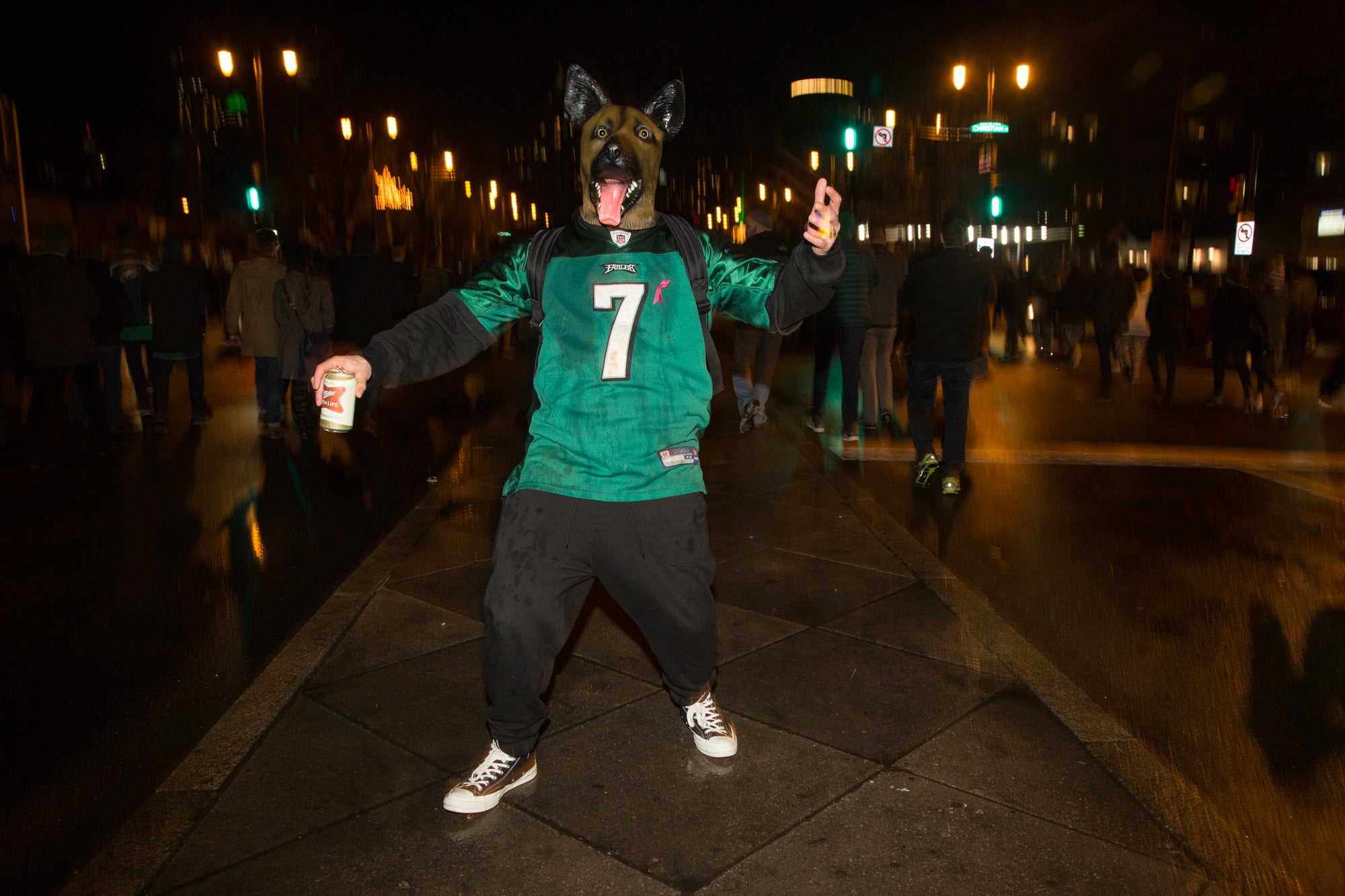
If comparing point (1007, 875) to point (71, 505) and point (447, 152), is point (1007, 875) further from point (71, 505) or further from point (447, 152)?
point (447, 152)

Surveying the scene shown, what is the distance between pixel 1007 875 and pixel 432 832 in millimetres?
1696

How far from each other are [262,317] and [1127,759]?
30.3 ft

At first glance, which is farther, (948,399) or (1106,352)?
(1106,352)

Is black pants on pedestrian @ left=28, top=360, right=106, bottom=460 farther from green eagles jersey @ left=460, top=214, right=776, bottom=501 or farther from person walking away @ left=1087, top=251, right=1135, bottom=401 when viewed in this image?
person walking away @ left=1087, top=251, right=1135, bottom=401

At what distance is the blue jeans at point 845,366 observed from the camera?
945 centimetres

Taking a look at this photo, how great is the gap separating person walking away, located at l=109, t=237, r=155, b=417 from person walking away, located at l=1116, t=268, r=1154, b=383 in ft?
40.3

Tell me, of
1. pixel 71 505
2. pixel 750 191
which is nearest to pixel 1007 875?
pixel 71 505

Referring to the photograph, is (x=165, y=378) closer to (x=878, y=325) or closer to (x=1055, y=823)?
(x=878, y=325)

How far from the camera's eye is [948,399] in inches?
300

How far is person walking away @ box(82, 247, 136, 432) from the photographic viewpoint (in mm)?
9859

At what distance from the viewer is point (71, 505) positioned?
285 inches

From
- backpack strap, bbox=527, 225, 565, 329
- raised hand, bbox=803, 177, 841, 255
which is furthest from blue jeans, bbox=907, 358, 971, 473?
backpack strap, bbox=527, 225, 565, 329

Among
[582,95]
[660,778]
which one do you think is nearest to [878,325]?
[582,95]

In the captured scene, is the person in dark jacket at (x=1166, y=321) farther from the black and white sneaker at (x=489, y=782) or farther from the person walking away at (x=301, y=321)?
the black and white sneaker at (x=489, y=782)
